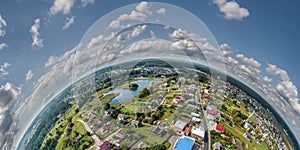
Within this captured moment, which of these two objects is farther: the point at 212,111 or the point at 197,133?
the point at 212,111

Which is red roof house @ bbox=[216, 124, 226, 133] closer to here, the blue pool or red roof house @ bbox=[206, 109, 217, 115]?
red roof house @ bbox=[206, 109, 217, 115]

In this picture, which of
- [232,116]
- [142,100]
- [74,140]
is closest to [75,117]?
[74,140]

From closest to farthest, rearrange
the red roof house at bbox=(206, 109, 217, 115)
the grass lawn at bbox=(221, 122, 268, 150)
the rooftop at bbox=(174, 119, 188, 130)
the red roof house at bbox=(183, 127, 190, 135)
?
the rooftop at bbox=(174, 119, 188, 130) → the red roof house at bbox=(183, 127, 190, 135) → the grass lawn at bbox=(221, 122, 268, 150) → the red roof house at bbox=(206, 109, 217, 115)

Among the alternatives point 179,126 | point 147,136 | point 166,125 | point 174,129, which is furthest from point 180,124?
point 147,136

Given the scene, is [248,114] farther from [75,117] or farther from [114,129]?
[75,117]

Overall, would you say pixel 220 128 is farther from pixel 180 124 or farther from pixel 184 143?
pixel 184 143

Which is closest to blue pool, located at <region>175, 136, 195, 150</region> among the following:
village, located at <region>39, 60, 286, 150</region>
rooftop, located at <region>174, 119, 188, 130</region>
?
village, located at <region>39, 60, 286, 150</region>

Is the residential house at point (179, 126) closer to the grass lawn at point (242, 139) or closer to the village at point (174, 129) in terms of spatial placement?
the village at point (174, 129)

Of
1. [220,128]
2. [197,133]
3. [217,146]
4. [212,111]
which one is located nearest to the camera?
[217,146]
